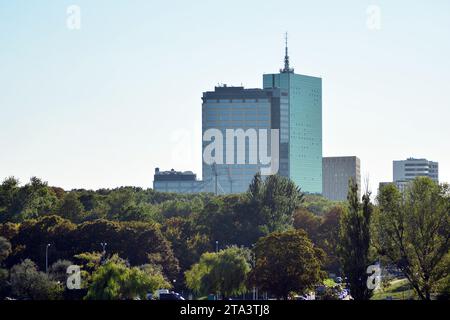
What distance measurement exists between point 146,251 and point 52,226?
1584cm

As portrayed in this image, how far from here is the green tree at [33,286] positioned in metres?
137

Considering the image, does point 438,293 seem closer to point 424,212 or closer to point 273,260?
point 424,212

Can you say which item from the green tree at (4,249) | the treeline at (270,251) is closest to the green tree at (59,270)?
the treeline at (270,251)

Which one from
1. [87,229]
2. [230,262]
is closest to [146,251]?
[87,229]

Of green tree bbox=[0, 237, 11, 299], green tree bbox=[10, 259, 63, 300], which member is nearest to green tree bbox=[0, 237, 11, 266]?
green tree bbox=[0, 237, 11, 299]

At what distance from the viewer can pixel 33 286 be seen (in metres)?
139

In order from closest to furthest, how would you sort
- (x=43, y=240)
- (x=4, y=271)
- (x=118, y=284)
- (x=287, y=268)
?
(x=118, y=284) < (x=287, y=268) < (x=4, y=271) < (x=43, y=240)

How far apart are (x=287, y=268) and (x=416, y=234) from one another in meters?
16.3

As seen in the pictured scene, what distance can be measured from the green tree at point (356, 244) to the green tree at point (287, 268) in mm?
13800

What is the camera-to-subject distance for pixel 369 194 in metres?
123

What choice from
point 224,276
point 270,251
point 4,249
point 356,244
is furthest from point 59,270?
point 356,244

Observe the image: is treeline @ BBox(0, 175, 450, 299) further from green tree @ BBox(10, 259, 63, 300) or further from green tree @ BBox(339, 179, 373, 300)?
green tree @ BBox(10, 259, 63, 300)

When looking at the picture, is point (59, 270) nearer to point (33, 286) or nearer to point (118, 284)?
point (33, 286)

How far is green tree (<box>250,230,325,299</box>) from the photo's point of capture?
134m
